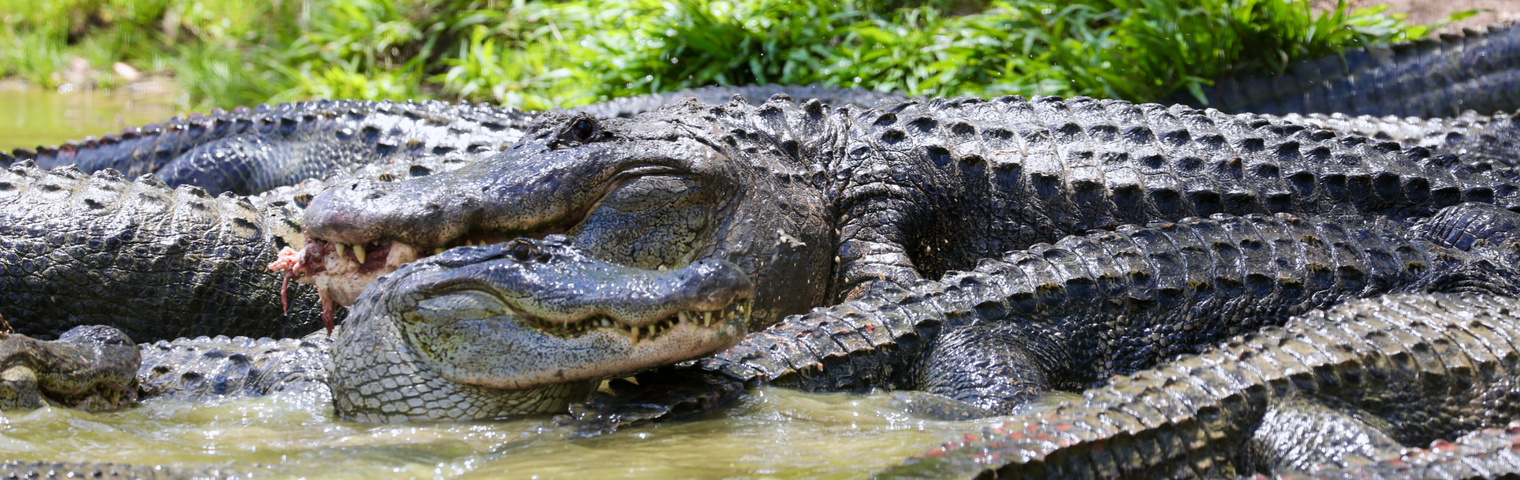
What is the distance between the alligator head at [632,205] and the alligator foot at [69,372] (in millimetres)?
530

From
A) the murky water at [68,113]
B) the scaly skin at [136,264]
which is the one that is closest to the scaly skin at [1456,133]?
the scaly skin at [136,264]

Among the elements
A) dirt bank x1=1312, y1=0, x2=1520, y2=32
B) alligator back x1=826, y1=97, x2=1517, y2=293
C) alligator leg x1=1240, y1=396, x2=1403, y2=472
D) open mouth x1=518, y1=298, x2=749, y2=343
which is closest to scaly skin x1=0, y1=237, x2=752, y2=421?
open mouth x1=518, y1=298, x2=749, y2=343

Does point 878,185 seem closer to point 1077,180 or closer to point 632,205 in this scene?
point 1077,180

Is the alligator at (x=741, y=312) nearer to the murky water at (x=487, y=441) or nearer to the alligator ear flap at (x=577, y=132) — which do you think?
the murky water at (x=487, y=441)

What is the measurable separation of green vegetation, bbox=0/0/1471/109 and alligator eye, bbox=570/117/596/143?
3433 mm

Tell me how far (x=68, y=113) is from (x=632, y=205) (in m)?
7.92

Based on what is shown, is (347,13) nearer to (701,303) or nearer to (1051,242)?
(1051,242)

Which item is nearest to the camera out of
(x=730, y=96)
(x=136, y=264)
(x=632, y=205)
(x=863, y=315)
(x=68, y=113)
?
(x=863, y=315)

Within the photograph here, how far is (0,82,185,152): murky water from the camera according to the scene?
27.0 feet

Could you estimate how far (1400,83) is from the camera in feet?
20.7

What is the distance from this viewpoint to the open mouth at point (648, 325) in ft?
8.71

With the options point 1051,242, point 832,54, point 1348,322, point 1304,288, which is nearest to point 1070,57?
point 832,54

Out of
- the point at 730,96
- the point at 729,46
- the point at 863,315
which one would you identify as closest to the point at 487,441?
the point at 863,315

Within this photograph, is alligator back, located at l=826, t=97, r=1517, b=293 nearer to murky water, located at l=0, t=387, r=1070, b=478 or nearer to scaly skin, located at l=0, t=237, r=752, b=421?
murky water, located at l=0, t=387, r=1070, b=478
